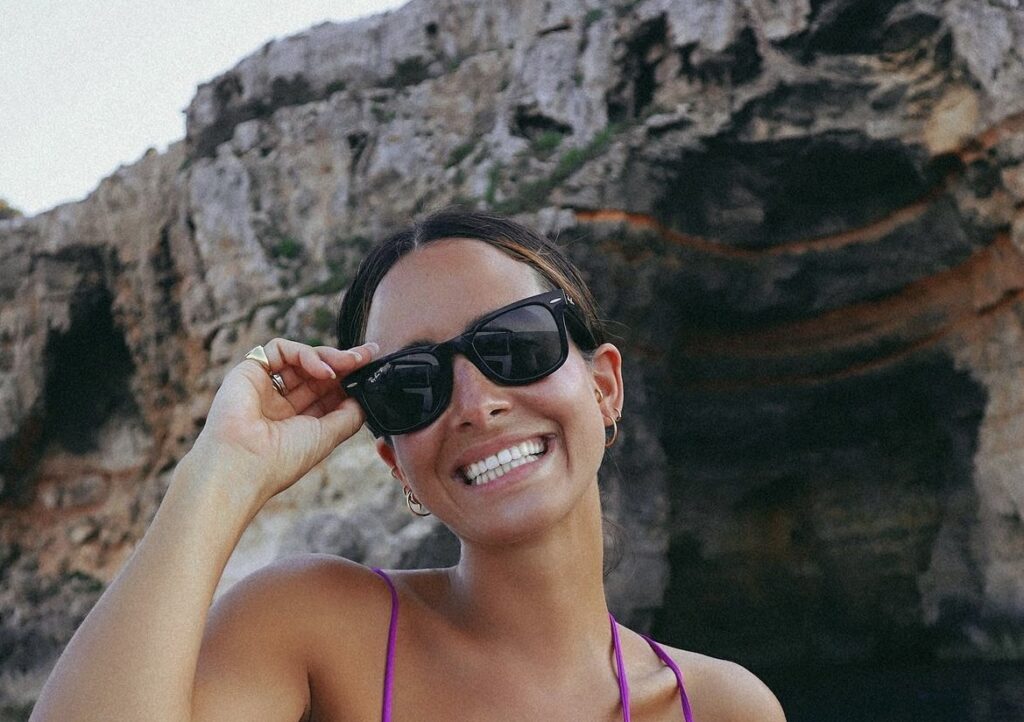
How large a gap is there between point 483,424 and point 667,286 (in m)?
7.28

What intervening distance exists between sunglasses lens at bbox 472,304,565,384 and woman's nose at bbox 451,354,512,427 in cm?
2

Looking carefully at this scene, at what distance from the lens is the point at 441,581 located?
146 cm

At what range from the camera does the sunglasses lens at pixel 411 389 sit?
1.25 m

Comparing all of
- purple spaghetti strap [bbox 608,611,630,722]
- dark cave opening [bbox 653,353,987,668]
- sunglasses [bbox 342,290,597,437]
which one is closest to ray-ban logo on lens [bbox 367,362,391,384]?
sunglasses [bbox 342,290,597,437]

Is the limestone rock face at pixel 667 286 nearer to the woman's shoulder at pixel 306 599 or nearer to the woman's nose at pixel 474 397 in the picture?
the woman's shoulder at pixel 306 599

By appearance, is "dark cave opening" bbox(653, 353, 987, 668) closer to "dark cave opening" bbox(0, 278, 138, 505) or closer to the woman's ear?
"dark cave opening" bbox(0, 278, 138, 505)

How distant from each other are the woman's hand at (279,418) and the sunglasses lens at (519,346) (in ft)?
0.64

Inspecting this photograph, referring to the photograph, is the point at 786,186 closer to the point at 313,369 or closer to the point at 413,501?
the point at 413,501

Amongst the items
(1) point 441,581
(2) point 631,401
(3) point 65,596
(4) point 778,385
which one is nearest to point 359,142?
(2) point 631,401

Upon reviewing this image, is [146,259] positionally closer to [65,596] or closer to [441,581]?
[65,596]

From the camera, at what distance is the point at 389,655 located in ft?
4.20

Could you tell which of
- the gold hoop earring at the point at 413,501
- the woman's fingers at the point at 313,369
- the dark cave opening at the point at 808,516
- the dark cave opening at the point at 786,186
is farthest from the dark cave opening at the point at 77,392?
the woman's fingers at the point at 313,369

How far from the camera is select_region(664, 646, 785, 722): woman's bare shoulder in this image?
1.37 m

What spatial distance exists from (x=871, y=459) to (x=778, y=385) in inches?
50.4
